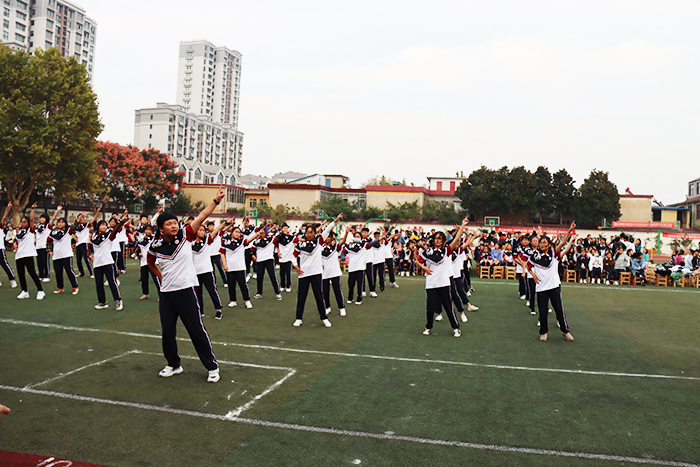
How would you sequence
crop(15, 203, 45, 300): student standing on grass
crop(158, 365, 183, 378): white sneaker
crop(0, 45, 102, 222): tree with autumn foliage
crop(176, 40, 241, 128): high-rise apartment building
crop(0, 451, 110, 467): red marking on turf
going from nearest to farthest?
crop(0, 451, 110, 467): red marking on turf, crop(158, 365, 183, 378): white sneaker, crop(15, 203, 45, 300): student standing on grass, crop(0, 45, 102, 222): tree with autumn foliage, crop(176, 40, 241, 128): high-rise apartment building

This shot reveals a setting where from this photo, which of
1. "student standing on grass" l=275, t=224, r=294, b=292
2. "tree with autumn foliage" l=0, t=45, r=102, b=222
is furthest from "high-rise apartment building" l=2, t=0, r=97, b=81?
"student standing on grass" l=275, t=224, r=294, b=292

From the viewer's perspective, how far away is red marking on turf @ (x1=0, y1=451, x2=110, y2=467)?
3.57 meters

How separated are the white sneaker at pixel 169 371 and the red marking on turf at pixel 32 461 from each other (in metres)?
1.97

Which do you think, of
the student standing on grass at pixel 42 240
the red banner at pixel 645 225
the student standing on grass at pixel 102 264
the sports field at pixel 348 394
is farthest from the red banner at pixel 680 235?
the student standing on grass at pixel 42 240

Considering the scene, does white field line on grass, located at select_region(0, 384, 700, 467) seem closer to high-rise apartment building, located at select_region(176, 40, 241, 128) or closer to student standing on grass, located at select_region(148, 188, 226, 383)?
student standing on grass, located at select_region(148, 188, 226, 383)

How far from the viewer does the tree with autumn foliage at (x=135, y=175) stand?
44.2 meters

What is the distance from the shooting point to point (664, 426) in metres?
4.53

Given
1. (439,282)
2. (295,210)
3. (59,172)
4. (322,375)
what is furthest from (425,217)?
(322,375)

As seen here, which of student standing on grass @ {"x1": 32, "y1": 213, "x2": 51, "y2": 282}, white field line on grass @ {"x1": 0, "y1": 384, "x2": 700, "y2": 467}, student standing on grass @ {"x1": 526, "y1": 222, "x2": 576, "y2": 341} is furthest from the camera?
student standing on grass @ {"x1": 32, "y1": 213, "x2": 51, "y2": 282}

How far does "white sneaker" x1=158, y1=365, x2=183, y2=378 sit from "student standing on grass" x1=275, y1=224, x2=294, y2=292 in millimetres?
5837

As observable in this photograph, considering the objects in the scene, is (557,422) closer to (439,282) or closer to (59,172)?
(439,282)

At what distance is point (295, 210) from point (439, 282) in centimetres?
3953

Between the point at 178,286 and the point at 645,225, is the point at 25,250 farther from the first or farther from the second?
the point at 645,225

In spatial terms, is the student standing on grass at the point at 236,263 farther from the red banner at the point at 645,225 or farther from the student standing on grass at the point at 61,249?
the red banner at the point at 645,225
